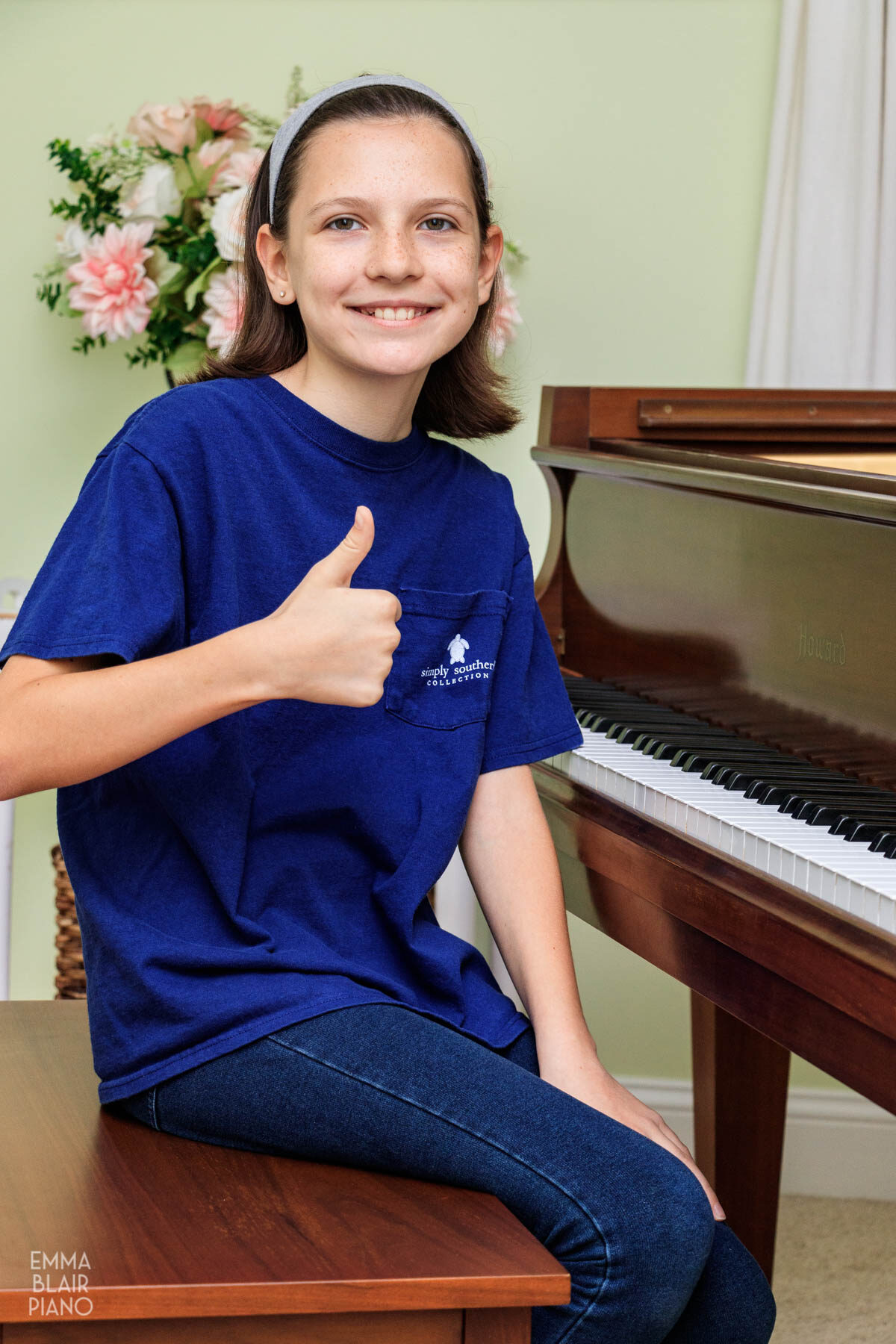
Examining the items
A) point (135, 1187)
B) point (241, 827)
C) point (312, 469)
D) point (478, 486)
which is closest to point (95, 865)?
point (241, 827)

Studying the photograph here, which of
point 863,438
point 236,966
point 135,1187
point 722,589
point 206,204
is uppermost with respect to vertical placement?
point 206,204

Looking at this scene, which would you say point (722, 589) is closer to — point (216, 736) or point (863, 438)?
point (863, 438)

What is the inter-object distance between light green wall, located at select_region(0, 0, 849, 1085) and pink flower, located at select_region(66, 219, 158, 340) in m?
0.34

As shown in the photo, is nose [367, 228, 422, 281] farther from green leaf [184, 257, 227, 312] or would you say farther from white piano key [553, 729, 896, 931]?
green leaf [184, 257, 227, 312]

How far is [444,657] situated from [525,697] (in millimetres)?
113

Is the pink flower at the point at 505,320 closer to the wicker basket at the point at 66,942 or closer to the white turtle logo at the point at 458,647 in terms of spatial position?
the wicker basket at the point at 66,942

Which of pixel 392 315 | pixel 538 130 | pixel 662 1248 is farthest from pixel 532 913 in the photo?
pixel 538 130

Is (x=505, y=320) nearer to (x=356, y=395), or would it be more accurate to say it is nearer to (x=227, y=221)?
(x=227, y=221)

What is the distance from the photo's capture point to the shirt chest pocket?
4.16 feet

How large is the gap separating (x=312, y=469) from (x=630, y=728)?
47 centimetres

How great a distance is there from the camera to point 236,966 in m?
1.07

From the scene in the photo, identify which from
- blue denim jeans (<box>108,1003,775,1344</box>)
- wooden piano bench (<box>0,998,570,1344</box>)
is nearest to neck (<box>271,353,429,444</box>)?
blue denim jeans (<box>108,1003,775,1344</box>)

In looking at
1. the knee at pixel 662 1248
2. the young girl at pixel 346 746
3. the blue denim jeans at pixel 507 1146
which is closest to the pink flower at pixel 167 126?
the young girl at pixel 346 746

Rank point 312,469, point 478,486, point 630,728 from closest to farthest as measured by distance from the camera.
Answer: point 312,469
point 478,486
point 630,728
